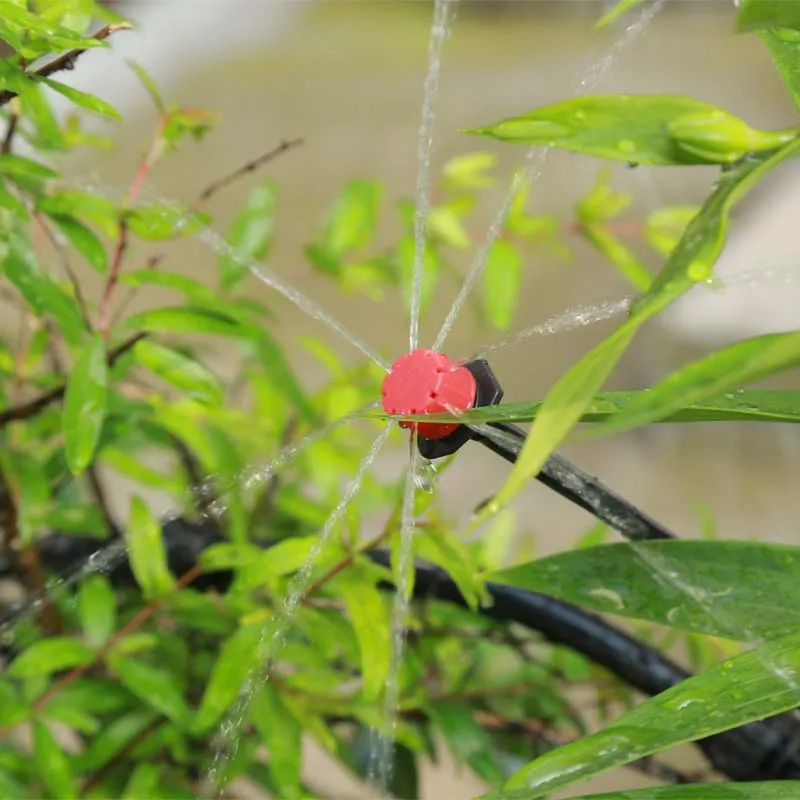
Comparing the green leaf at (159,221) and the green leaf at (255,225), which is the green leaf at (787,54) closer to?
the green leaf at (159,221)

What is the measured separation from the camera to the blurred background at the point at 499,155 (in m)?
1.51

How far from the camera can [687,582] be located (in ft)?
1.18

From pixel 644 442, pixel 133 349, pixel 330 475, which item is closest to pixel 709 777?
pixel 330 475

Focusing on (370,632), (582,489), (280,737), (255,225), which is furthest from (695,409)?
(255,225)

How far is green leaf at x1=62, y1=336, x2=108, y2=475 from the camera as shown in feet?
1.38

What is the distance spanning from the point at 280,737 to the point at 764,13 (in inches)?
17.9

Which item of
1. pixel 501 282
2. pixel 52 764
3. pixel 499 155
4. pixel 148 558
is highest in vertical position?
pixel 499 155

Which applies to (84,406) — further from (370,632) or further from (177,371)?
(370,632)

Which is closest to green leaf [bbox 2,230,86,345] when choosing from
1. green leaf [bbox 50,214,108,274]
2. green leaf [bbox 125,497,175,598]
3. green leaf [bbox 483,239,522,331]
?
green leaf [bbox 50,214,108,274]

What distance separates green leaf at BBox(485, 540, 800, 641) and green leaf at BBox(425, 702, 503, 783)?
237mm

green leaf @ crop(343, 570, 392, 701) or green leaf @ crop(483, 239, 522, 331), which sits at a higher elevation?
green leaf @ crop(483, 239, 522, 331)

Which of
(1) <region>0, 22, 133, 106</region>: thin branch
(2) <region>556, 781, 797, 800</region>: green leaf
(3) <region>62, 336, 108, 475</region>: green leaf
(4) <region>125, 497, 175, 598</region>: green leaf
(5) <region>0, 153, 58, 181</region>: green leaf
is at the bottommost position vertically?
(4) <region>125, 497, 175, 598</region>: green leaf

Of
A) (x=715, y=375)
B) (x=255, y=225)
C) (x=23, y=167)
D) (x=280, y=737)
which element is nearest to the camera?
(x=715, y=375)

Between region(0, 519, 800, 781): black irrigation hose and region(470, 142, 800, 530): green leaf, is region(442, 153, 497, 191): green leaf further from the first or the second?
region(470, 142, 800, 530): green leaf
